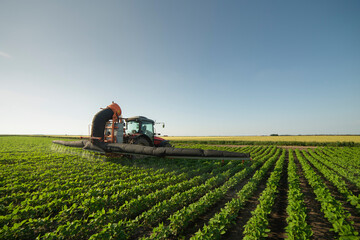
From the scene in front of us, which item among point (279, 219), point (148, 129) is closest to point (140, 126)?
point (148, 129)

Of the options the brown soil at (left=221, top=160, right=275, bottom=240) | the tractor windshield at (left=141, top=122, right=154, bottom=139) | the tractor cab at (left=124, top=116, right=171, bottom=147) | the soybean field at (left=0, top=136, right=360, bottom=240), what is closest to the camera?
the soybean field at (left=0, top=136, right=360, bottom=240)

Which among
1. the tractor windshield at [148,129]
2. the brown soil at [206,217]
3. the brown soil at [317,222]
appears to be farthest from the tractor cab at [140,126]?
the brown soil at [317,222]

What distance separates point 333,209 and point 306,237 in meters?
1.70

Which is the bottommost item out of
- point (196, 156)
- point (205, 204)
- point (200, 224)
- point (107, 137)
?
point (200, 224)

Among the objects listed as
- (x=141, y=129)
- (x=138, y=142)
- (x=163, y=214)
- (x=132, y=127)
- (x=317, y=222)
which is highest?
(x=132, y=127)

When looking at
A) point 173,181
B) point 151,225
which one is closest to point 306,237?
point 151,225

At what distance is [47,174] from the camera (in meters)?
6.88

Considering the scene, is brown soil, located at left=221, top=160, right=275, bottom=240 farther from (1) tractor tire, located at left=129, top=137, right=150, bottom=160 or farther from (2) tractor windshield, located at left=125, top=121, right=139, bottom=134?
(2) tractor windshield, located at left=125, top=121, right=139, bottom=134

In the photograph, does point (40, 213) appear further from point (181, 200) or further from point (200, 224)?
point (200, 224)

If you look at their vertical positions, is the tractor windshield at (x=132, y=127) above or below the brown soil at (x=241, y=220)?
above

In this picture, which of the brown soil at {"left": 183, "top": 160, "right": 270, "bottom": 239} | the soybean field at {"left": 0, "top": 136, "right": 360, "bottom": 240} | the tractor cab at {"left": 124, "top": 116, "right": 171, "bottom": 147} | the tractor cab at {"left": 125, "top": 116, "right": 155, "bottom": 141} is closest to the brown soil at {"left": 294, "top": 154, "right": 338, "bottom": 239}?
the soybean field at {"left": 0, "top": 136, "right": 360, "bottom": 240}

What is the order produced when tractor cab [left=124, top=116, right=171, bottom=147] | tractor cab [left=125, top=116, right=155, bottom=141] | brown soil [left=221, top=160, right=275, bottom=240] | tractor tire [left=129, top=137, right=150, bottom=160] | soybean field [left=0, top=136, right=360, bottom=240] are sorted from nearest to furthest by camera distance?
soybean field [left=0, top=136, right=360, bottom=240]
brown soil [left=221, top=160, right=275, bottom=240]
tractor tire [left=129, top=137, right=150, bottom=160]
tractor cab [left=124, top=116, right=171, bottom=147]
tractor cab [left=125, top=116, right=155, bottom=141]

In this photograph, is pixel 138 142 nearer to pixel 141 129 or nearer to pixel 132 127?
pixel 141 129

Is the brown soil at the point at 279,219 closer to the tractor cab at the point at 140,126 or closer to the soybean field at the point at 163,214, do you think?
the soybean field at the point at 163,214
